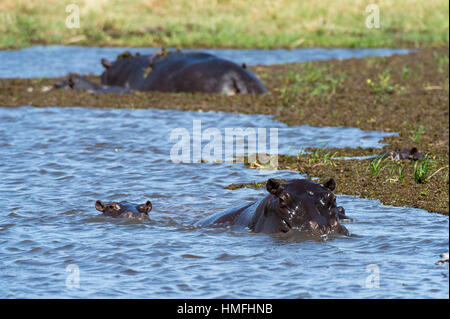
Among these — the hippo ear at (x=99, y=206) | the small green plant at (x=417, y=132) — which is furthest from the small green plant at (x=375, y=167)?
the hippo ear at (x=99, y=206)

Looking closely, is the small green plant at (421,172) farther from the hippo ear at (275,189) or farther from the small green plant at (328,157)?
the hippo ear at (275,189)

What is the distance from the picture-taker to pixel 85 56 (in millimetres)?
26766

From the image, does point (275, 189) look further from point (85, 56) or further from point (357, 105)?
point (85, 56)

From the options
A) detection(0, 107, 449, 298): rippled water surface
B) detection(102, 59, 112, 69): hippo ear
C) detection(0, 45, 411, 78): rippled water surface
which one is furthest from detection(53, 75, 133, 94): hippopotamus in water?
detection(0, 107, 449, 298): rippled water surface

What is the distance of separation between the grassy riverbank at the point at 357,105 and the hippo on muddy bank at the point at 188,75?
264 millimetres

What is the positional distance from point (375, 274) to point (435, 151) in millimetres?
5566

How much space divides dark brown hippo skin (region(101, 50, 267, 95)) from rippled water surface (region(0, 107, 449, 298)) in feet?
15.9

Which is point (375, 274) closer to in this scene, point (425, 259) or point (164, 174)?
point (425, 259)

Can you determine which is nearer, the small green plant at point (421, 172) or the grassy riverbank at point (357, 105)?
the small green plant at point (421, 172)

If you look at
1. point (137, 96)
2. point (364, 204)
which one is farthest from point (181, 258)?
point (137, 96)

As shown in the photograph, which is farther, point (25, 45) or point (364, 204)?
point (25, 45)

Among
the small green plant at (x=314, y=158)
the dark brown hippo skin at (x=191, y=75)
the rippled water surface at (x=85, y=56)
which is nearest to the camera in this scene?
the small green plant at (x=314, y=158)

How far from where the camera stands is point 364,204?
9.03 metres

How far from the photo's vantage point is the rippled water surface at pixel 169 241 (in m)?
6.23
